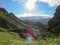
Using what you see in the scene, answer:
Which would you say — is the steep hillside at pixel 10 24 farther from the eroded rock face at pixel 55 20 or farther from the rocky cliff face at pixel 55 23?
the rocky cliff face at pixel 55 23

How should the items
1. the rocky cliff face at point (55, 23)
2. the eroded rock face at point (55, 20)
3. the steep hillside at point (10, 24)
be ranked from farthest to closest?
the steep hillside at point (10, 24) → the eroded rock face at point (55, 20) → the rocky cliff face at point (55, 23)

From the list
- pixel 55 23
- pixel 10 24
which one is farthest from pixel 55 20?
pixel 10 24

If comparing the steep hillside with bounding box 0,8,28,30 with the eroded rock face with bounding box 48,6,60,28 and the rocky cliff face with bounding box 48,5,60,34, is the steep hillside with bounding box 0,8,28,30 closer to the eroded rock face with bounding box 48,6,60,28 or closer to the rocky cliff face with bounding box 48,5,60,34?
the eroded rock face with bounding box 48,6,60,28

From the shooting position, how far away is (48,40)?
50.6 meters

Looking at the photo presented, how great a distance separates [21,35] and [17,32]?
1956mm


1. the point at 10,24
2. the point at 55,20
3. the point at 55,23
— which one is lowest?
the point at 55,23

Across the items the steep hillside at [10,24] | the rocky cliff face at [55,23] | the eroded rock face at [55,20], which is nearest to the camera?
the rocky cliff face at [55,23]

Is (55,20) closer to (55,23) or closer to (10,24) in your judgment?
(55,23)

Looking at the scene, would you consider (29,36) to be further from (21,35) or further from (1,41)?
(1,41)

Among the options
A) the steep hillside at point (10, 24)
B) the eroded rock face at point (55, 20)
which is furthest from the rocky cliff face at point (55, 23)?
the steep hillside at point (10, 24)

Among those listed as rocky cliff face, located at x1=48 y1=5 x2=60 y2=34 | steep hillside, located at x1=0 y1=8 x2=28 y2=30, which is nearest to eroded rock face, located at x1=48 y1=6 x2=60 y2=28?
rocky cliff face, located at x1=48 y1=5 x2=60 y2=34

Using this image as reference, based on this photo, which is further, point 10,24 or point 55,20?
point 10,24

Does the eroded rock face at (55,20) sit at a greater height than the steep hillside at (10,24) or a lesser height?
lesser

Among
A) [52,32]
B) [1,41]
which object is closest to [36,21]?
[52,32]
